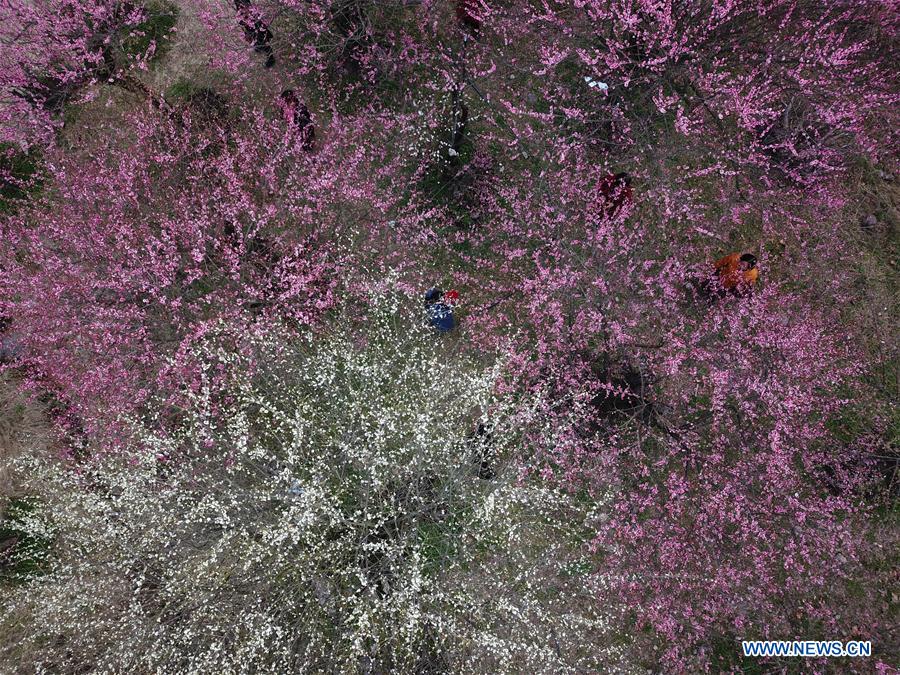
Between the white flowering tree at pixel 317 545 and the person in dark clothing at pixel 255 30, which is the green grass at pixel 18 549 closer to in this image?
the white flowering tree at pixel 317 545

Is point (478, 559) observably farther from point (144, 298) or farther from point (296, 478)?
point (144, 298)

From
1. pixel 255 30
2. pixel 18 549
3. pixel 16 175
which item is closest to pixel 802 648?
pixel 18 549

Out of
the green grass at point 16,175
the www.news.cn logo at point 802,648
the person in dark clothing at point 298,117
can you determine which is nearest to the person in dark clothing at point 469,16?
the person in dark clothing at point 298,117

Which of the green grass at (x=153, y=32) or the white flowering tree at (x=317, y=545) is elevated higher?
the green grass at (x=153, y=32)

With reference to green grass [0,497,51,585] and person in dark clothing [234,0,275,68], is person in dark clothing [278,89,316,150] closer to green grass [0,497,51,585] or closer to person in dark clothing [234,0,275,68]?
person in dark clothing [234,0,275,68]

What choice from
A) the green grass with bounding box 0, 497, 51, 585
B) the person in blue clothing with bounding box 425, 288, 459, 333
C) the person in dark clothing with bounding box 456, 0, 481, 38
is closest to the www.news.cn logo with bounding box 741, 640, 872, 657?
the person in blue clothing with bounding box 425, 288, 459, 333

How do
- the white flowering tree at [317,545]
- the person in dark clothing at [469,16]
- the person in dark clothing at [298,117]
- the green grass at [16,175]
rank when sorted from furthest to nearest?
1. the green grass at [16,175]
2. the person in dark clothing at [469,16]
3. the person in dark clothing at [298,117]
4. the white flowering tree at [317,545]
